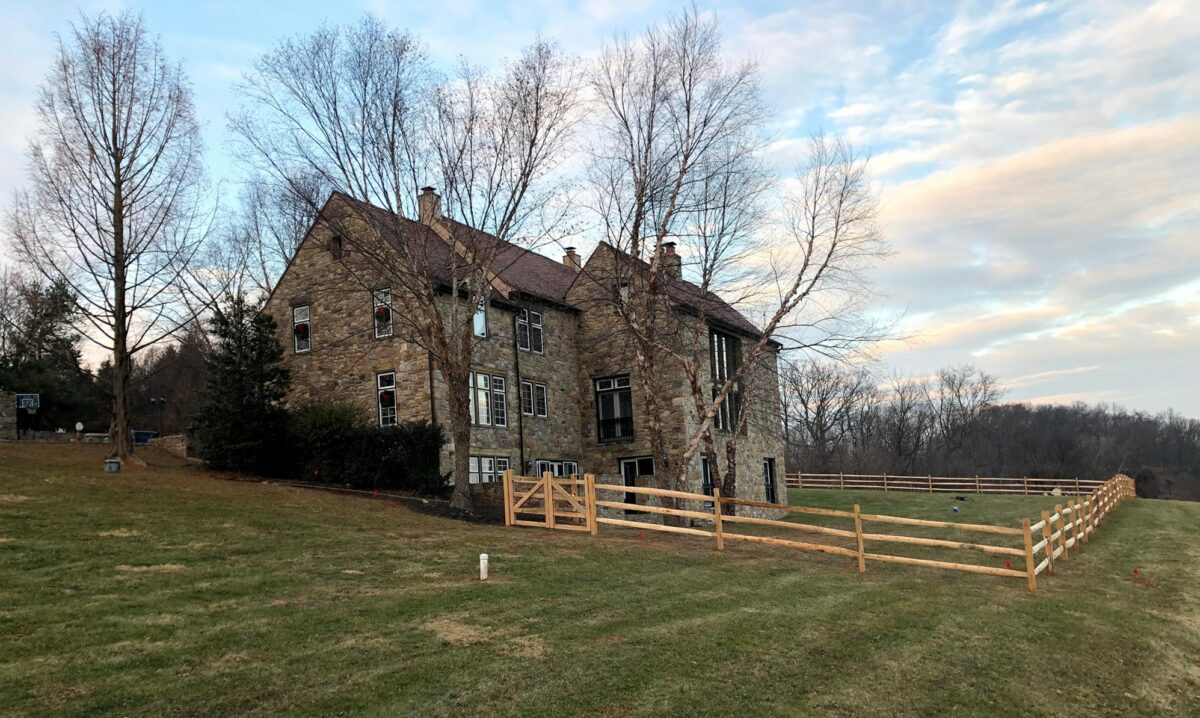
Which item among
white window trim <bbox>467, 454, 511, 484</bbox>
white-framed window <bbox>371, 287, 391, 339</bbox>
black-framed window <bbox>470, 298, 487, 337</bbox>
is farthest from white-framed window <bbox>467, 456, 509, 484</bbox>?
white-framed window <bbox>371, 287, 391, 339</bbox>

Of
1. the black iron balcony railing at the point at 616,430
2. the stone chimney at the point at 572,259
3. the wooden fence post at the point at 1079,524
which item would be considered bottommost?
the wooden fence post at the point at 1079,524

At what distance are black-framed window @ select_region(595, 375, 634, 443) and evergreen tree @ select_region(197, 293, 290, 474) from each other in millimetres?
10823

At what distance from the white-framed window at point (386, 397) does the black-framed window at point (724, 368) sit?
39.1ft

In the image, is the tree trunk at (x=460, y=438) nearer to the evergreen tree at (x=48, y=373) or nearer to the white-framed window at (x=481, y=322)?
the white-framed window at (x=481, y=322)

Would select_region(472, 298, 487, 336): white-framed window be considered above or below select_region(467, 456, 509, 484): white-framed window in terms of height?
above

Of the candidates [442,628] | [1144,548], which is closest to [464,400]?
[442,628]

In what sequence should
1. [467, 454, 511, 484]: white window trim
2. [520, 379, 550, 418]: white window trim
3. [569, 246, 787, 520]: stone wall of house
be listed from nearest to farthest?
[467, 454, 511, 484]: white window trim < [520, 379, 550, 418]: white window trim < [569, 246, 787, 520]: stone wall of house

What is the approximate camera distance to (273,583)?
10.8m

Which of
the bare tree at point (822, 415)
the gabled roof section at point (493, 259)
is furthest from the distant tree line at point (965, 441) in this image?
the gabled roof section at point (493, 259)

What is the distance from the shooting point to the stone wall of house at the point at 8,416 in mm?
28641

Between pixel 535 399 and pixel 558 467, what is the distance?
271 cm

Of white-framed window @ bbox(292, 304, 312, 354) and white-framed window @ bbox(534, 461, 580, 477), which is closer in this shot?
white-framed window @ bbox(292, 304, 312, 354)

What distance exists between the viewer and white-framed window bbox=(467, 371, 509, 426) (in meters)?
25.5

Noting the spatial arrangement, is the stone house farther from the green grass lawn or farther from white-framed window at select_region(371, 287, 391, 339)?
the green grass lawn
